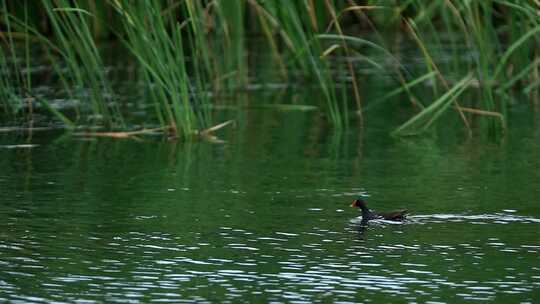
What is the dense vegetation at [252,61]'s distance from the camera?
16750 mm

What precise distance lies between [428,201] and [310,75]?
12181 mm

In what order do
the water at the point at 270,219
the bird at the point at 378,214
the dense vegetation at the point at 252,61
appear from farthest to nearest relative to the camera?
the dense vegetation at the point at 252,61 → the bird at the point at 378,214 → the water at the point at 270,219

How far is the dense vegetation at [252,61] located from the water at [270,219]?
0.66 m

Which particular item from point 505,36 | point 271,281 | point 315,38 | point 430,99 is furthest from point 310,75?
point 271,281

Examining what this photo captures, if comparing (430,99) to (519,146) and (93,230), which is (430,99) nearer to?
(519,146)

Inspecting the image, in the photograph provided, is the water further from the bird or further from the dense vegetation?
the dense vegetation

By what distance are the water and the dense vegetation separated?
2.16 feet

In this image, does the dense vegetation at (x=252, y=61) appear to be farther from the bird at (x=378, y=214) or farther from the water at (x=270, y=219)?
the bird at (x=378, y=214)

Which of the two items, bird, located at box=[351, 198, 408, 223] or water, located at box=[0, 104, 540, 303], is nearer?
water, located at box=[0, 104, 540, 303]

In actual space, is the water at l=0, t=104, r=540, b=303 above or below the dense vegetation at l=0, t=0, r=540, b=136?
below

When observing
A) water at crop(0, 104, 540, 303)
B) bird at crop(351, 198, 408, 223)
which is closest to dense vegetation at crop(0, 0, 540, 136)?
water at crop(0, 104, 540, 303)

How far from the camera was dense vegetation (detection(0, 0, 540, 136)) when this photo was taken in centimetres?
1675

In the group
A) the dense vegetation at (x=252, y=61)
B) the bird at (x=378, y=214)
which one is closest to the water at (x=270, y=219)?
the bird at (x=378, y=214)

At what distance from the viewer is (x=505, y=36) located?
34844 mm
